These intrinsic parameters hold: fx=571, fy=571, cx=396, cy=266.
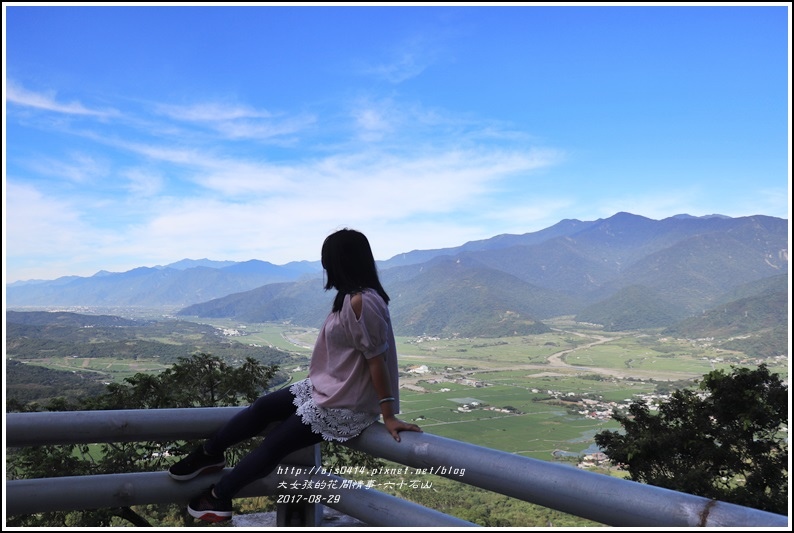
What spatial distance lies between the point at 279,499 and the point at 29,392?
590 inches

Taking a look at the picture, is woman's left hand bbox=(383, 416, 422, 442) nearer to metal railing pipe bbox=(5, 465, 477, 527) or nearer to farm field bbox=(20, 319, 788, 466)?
metal railing pipe bbox=(5, 465, 477, 527)

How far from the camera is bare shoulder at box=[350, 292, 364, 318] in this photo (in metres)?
1.89

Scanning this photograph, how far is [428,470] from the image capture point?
153 centimetres

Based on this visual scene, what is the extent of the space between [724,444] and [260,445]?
6734 mm

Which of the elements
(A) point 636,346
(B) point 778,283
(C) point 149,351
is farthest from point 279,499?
(B) point 778,283

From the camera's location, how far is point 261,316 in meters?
79.4

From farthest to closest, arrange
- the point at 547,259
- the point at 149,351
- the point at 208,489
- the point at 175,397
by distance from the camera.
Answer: the point at 547,259 → the point at 149,351 → the point at 175,397 → the point at 208,489

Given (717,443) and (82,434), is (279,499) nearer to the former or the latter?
(82,434)

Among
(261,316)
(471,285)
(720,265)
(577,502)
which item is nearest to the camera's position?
(577,502)

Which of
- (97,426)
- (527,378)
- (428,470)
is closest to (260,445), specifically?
(97,426)

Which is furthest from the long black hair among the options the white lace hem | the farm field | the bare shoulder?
the farm field

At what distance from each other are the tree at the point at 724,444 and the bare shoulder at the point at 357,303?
19.2ft

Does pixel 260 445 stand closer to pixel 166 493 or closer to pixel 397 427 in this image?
pixel 166 493

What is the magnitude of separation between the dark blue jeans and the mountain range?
29225 mm
